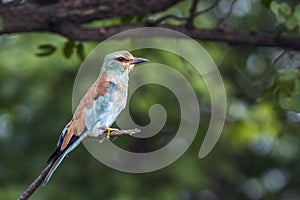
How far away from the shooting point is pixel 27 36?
455 cm

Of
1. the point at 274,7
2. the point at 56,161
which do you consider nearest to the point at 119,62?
the point at 56,161

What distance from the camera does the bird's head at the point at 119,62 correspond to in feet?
6.20

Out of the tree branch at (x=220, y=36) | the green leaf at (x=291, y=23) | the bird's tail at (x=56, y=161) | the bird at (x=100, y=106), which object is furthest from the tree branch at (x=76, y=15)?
the bird's tail at (x=56, y=161)

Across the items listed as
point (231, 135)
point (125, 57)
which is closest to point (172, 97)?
point (231, 135)

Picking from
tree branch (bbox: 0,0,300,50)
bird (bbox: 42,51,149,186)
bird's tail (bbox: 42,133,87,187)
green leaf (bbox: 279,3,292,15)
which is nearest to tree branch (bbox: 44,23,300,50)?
tree branch (bbox: 0,0,300,50)

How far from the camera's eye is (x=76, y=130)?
1854 millimetres

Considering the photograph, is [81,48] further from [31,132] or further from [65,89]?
[31,132]

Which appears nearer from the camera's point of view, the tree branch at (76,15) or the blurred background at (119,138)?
the tree branch at (76,15)

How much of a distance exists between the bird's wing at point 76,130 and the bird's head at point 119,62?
4cm

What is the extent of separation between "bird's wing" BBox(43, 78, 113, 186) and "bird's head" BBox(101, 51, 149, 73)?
40 mm

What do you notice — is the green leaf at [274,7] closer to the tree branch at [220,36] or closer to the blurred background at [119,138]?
the tree branch at [220,36]

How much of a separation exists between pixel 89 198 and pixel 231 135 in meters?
1.00

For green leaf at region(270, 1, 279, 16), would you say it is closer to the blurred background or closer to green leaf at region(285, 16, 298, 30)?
green leaf at region(285, 16, 298, 30)

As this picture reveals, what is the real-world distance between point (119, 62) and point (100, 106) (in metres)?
0.12
